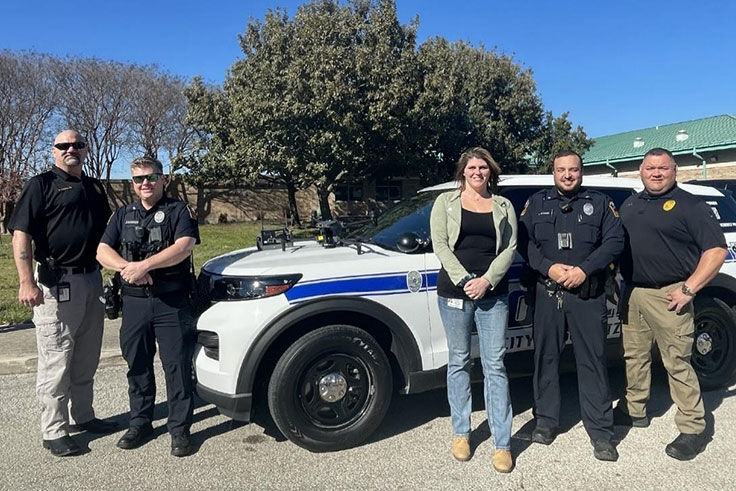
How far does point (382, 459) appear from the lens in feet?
11.7

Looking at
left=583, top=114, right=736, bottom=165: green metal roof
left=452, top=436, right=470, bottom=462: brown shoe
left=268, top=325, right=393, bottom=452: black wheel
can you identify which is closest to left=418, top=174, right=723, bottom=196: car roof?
left=268, top=325, right=393, bottom=452: black wheel

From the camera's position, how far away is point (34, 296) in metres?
3.56

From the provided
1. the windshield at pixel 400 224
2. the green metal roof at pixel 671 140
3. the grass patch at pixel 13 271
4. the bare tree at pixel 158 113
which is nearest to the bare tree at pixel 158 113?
the bare tree at pixel 158 113

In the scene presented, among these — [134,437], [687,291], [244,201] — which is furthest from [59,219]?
[244,201]

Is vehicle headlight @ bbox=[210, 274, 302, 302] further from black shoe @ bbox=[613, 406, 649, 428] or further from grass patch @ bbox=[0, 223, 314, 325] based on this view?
grass patch @ bbox=[0, 223, 314, 325]

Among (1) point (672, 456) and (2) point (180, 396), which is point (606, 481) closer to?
(1) point (672, 456)

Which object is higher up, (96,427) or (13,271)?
(13,271)

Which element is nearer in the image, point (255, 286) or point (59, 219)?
point (255, 286)

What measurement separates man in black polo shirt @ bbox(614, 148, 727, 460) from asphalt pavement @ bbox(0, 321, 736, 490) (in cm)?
29

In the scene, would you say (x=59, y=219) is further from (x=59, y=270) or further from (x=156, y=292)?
(x=156, y=292)

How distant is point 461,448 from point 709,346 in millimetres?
2570

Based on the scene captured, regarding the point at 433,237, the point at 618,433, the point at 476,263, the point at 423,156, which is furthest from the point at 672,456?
the point at 423,156

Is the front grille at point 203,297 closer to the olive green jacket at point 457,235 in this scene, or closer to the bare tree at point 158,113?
the olive green jacket at point 457,235

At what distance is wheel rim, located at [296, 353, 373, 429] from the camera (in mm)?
3635
